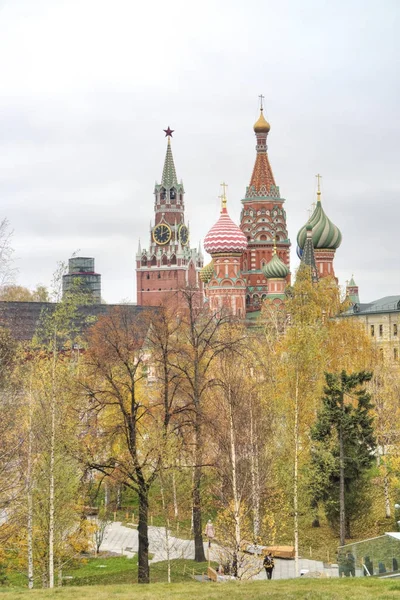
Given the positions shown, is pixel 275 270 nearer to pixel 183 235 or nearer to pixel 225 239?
pixel 225 239

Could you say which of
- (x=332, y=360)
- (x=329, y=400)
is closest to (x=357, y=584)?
(x=329, y=400)

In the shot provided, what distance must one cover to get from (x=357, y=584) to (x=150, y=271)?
481 feet

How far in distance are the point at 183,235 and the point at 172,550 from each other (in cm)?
13544

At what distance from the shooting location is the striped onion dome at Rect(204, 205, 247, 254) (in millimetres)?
98125

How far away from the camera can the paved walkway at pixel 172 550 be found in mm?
30750

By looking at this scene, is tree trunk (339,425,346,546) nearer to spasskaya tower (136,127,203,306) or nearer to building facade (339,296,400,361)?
building facade (339,296,400,361)

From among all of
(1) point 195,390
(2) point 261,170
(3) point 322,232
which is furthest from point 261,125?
(1) point 195,390

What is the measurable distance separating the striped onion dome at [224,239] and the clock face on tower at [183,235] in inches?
2720

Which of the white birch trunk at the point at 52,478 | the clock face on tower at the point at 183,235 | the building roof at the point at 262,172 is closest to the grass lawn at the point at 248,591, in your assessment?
the white birch trunk at the point at 52,478

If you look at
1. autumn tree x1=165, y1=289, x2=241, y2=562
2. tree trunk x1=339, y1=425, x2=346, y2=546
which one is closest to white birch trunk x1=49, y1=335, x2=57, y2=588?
autumn tree x1=165, y1=289, x2=241, y2=562

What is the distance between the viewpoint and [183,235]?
170m

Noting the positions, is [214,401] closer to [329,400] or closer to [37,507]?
[329,400]

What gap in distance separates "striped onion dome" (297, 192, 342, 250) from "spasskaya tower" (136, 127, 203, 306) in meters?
69.1

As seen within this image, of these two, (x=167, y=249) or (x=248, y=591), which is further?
(x=167, y=249)
